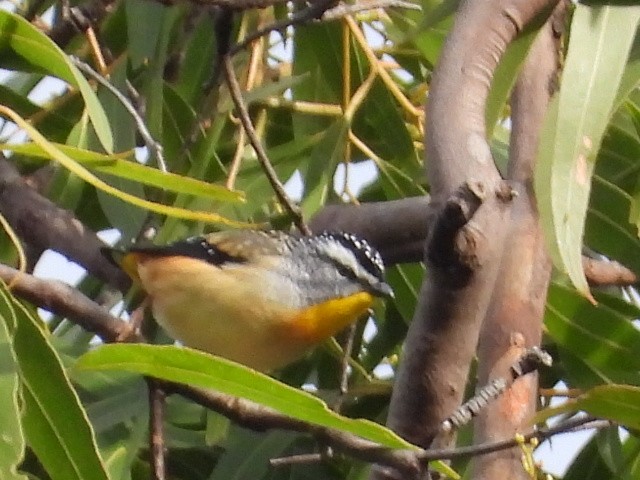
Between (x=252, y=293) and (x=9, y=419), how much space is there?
31.5 inches

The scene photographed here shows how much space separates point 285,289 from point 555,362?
1.24 feet

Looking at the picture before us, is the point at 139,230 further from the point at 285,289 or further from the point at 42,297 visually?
the point at 42,297

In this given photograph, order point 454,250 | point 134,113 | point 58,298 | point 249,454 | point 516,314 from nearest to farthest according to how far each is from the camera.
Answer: point 454,250
point 58,298
point 516,314
point 134,113
point 249,454

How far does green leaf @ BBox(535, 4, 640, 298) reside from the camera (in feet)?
3.40

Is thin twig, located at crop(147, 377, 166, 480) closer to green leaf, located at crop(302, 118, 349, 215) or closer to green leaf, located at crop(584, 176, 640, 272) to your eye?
green leaf, located at crop(302, 118, 349, 215)

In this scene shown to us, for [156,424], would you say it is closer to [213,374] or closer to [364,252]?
[213,374]

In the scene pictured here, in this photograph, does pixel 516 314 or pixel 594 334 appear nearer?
pixel 516 314

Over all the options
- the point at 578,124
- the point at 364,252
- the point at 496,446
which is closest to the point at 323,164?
the point at 364,252

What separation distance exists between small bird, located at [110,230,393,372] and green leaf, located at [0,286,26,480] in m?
0.66

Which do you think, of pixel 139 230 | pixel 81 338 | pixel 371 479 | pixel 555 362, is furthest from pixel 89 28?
pixel 371 479

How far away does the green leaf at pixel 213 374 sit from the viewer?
2.94ft

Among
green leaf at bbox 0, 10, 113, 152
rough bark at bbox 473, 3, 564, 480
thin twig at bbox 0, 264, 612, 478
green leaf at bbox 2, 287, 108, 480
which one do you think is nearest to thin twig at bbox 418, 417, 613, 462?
thin twig at bbox 0, 264, 612, 478

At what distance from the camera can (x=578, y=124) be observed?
1120 millimetres

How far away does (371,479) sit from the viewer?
0.98 metres
